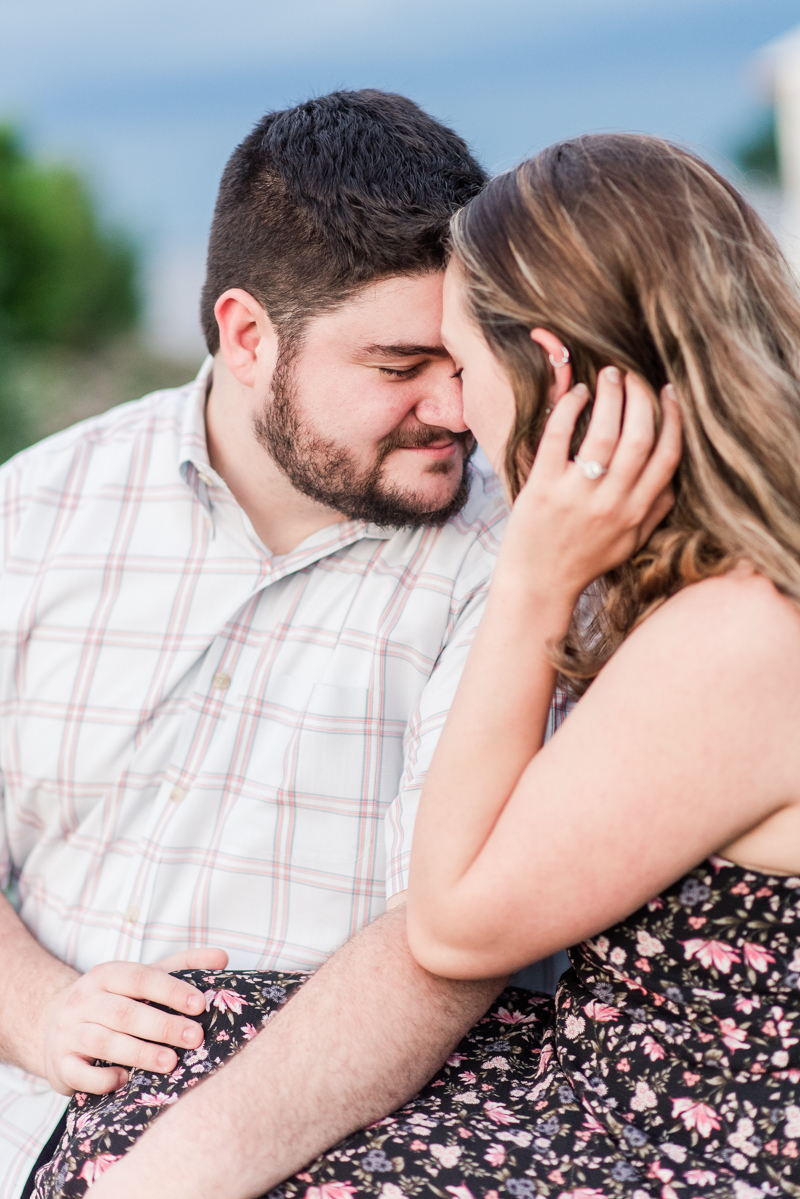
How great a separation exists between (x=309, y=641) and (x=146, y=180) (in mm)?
11834

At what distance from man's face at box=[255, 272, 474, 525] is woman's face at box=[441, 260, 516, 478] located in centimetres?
41

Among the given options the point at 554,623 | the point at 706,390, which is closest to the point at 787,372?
the point at 706,390

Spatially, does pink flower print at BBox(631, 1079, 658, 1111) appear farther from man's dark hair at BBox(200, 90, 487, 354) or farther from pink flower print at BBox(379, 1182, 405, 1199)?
man's dark hair at BBox(200, 90, 487, 354)

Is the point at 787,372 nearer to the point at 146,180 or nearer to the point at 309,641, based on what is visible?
the point at 309,641

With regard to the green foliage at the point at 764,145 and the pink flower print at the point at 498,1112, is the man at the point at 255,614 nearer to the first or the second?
the pink flower print at the point at 498,1112

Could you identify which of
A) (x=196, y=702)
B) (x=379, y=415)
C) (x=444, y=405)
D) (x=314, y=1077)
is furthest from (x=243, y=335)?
(x=314, y=1077)

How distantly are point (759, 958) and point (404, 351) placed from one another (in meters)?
1.31

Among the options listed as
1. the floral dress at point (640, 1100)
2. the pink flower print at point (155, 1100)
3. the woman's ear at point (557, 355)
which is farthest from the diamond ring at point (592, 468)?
the pink flower print at point (155, 1100)

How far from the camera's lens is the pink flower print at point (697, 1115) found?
1.55 meters

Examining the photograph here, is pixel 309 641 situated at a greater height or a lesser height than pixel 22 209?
lesser

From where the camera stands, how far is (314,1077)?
5.51 ft

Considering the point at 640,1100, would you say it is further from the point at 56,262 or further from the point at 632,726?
the point at 56,262

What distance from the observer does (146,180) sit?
1277 centimetres

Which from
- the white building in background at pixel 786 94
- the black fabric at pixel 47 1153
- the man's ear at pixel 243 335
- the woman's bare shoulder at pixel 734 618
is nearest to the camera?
the woman's bare shoulder at pixel 734 618
